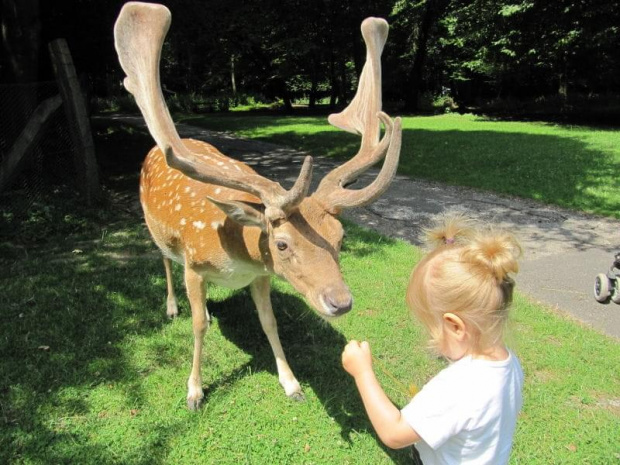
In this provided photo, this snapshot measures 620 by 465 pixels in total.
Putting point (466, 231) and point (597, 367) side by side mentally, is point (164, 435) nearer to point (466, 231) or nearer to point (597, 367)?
point (466, 231)

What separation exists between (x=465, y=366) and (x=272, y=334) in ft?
7.73

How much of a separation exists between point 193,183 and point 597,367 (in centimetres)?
367

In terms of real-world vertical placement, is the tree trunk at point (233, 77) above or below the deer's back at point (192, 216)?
above

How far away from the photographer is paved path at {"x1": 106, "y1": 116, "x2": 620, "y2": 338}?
17.5ft

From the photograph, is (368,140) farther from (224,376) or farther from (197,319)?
(224,376)

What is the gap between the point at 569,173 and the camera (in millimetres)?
10734

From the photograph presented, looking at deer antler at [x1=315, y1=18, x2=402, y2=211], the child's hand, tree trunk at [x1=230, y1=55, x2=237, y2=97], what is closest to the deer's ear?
deer antler at [x1=315, y1=18, x2=402, y2=211]

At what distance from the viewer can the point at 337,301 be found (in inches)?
103

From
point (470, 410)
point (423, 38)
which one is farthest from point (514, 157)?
point (423, 38)

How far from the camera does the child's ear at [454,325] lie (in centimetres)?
182

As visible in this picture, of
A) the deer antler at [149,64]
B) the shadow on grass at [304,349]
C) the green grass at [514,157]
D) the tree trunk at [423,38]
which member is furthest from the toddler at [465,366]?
the tree trunk at [423,38]

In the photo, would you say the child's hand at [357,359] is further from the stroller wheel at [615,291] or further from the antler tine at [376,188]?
the stroller wheel at [615,291]

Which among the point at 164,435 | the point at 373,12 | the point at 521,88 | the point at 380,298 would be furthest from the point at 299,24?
the point at 164,435

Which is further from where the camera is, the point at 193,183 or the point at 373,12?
the point at 373,12
